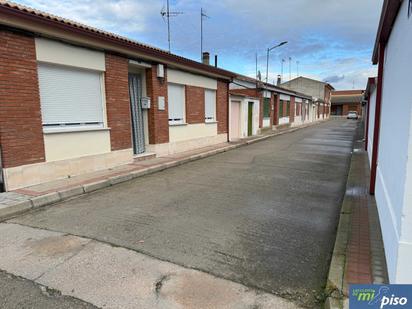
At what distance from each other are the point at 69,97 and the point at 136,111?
293 cm

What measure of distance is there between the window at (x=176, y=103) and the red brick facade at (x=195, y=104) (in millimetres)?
220

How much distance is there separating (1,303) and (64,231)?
1724mm

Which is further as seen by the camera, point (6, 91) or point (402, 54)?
point (6, 91)

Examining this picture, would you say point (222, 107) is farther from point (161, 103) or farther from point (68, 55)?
point (68, 55)

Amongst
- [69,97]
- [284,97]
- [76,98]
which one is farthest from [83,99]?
[284,97]

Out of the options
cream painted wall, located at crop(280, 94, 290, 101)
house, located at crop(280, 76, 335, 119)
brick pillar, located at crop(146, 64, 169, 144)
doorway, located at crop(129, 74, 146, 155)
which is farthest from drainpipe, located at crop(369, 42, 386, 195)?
house, located at crop(280, 76, 335, 119)

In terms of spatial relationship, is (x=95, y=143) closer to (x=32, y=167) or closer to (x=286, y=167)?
(x=32, y=167)

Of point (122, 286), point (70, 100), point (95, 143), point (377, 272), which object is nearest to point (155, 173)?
point (95, 143)

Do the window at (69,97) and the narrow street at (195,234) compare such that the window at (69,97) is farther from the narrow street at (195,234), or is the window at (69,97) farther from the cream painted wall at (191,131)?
the cream painted wall at (191,131)

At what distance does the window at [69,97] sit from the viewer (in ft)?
23.0

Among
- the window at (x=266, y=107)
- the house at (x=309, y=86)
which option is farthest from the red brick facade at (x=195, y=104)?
the house at (x=309, y=86)

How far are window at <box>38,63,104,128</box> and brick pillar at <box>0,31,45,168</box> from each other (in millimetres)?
298

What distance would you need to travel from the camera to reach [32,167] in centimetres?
665

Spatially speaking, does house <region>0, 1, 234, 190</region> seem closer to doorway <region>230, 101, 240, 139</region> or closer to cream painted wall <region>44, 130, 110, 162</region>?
cream painted wall <region>44, 130, 110, 162</region>
